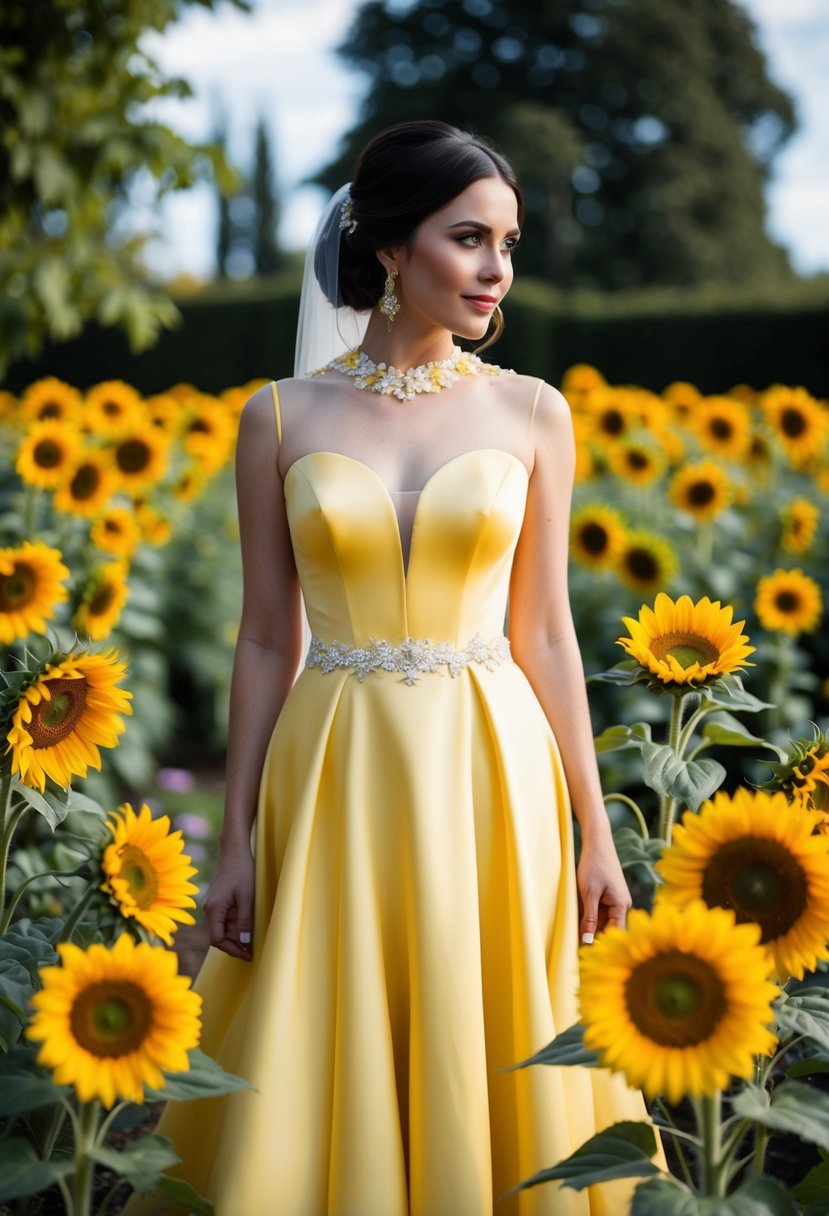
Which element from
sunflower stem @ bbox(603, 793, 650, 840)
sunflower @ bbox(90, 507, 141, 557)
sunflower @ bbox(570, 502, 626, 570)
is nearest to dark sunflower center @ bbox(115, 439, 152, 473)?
sunflower @ bbox(90, 507, 141, 557)

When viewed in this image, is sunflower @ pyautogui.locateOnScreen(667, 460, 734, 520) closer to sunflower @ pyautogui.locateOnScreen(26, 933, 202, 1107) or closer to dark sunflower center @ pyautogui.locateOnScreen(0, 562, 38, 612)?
dark sunflower center @ pyautogui.locateOnScreen(0, 562, 38, 612)

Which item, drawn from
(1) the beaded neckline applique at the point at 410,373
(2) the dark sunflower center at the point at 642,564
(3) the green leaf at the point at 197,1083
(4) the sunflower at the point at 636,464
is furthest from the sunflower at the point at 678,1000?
(4) the sunflower at the point at 636,464

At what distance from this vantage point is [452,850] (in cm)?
223

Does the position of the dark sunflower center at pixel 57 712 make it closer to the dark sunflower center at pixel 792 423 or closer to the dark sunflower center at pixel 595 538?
the dark sunflower center at pixel 595 538

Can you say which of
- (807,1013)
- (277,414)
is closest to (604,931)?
(807,1013)

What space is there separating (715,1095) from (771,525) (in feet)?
13.4

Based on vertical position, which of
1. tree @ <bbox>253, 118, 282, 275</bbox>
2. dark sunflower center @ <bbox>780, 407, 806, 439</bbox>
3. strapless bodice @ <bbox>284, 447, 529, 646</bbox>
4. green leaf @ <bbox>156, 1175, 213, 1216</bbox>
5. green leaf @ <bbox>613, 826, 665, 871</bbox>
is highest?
tree @ <bbox>253, 118, 282, 275</bbox>

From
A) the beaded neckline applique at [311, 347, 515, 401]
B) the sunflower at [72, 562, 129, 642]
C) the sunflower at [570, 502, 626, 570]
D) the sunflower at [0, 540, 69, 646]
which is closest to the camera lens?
the beaded neckline applique at [311, 347, 515, 401]

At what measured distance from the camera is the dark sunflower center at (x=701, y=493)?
4.83m

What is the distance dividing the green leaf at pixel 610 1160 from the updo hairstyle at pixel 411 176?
1532 mm

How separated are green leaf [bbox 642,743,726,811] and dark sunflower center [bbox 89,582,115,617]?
1854mm

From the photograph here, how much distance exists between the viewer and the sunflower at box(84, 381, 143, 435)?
191 inches

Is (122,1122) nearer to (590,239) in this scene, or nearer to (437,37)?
(590,239)

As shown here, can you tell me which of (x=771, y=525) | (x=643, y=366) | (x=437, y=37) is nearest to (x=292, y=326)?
(x=643, y=366)
